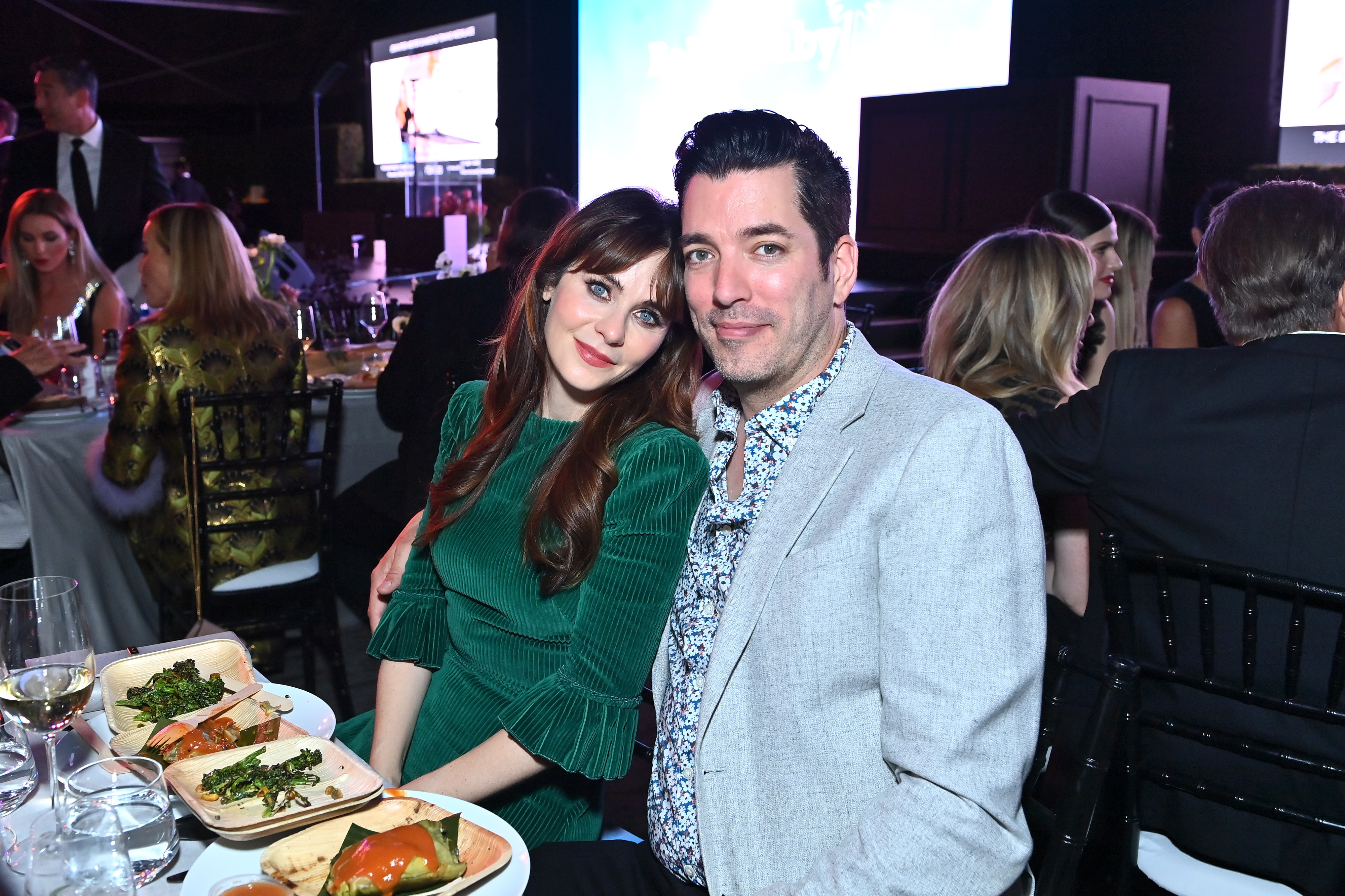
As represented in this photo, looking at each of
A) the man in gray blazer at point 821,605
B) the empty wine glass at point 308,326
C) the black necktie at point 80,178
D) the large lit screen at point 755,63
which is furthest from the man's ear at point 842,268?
the black necktie at point 80,178

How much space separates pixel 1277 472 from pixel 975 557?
37.0 inches

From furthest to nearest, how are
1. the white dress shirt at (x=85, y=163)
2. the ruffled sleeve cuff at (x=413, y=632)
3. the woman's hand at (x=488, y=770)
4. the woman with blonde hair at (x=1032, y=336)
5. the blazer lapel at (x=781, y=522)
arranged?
1. the white dress shirt at (x=85, y=163)
2. the woman with blonde hair at (x=1032, y=336)
3. the ruffled sleeve cuff at (x=413, y=632)
4. the woman's hand at (x=488, y=770)
5. the blazer lapel at (x=781, y=522)

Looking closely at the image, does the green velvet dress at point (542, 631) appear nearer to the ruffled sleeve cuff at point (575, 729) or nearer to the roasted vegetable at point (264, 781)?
the ruffled sleeve cuff at point (575, 729)

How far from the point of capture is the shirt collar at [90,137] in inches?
222

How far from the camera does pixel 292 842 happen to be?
1064mm

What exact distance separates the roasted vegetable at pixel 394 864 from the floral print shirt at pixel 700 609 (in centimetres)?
41

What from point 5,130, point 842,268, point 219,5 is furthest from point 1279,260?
point 219,5

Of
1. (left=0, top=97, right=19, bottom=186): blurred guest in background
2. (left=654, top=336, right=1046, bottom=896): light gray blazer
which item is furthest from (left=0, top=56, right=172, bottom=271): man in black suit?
(left=654, top=336, right=1046, bottom=896): light gray blazer

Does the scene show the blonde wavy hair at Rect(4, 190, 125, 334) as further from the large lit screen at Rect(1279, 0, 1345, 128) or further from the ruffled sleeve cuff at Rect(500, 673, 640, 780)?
the large lit screen at Rect(1279, 0, 1345, 128)

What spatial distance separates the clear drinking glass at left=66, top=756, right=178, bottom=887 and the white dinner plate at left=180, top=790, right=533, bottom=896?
38 millimetres

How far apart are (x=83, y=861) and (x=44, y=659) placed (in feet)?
1.17

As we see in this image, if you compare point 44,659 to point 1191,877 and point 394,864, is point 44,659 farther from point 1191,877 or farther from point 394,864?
point 1191,877

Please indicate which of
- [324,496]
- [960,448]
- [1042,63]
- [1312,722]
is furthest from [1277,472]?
[1042,63]

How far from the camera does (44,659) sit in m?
1.16
